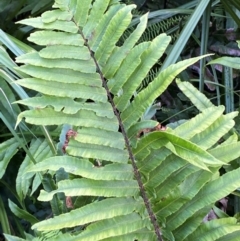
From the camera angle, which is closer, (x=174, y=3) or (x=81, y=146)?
(x=81, y=146)

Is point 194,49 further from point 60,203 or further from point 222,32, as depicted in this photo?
point 60,203

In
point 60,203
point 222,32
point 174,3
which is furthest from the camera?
point 174,3

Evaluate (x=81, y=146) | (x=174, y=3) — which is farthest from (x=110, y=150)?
(x=174, y=3)

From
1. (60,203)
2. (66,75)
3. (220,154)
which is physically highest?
(66,75)

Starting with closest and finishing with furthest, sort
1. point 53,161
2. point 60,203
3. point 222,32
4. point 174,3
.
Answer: point 53,161 < point 60,203 < point 222,32 < point 174,3

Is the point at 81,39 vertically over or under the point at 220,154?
over

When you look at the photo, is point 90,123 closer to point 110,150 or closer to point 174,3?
point 110,150
